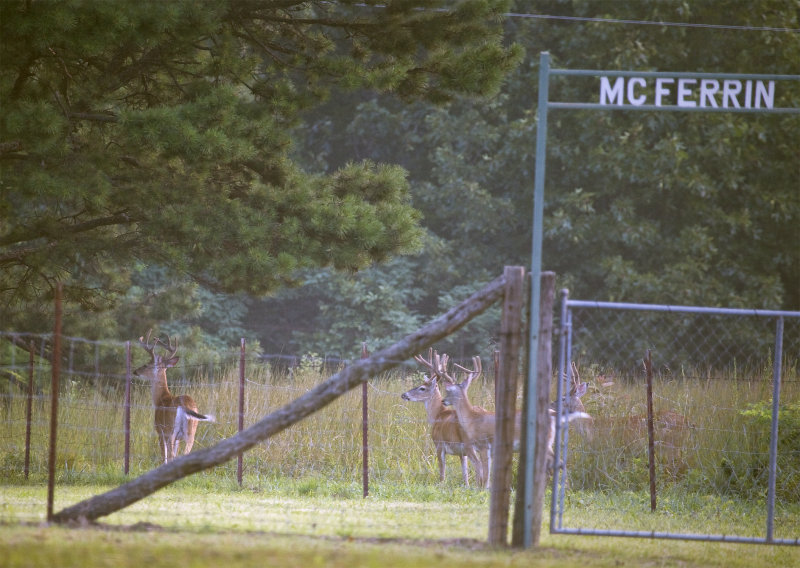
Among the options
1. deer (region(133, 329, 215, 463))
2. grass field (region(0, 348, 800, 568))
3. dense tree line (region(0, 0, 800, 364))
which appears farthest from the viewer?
deer (region(133, 329, 215, 463))

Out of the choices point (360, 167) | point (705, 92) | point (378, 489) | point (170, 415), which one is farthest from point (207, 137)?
point (705, 92)

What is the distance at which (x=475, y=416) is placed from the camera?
1240 centimetres

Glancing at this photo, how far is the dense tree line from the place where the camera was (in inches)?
447

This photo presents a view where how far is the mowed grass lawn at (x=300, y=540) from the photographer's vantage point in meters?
5.85

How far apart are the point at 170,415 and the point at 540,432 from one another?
24.5 ft

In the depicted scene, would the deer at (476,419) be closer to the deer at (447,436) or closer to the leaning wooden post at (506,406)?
the deer at (447,436)

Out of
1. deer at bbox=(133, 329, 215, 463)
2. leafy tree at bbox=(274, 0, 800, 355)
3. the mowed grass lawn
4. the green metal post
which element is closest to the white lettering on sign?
the green metal post

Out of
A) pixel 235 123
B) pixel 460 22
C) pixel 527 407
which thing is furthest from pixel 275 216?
pixel 527 407

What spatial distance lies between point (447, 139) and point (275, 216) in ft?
43.8

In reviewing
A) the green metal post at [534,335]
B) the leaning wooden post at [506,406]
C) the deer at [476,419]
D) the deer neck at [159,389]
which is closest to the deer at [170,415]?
the deer neck at [159,389]

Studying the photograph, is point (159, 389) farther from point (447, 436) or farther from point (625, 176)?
point (625, 176)

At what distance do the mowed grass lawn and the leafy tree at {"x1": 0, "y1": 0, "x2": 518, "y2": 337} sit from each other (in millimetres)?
2841

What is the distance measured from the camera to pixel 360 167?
42.9ft

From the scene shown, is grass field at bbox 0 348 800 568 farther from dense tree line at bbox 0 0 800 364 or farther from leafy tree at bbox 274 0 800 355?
leafy tree at bbox 274 0 800 355
